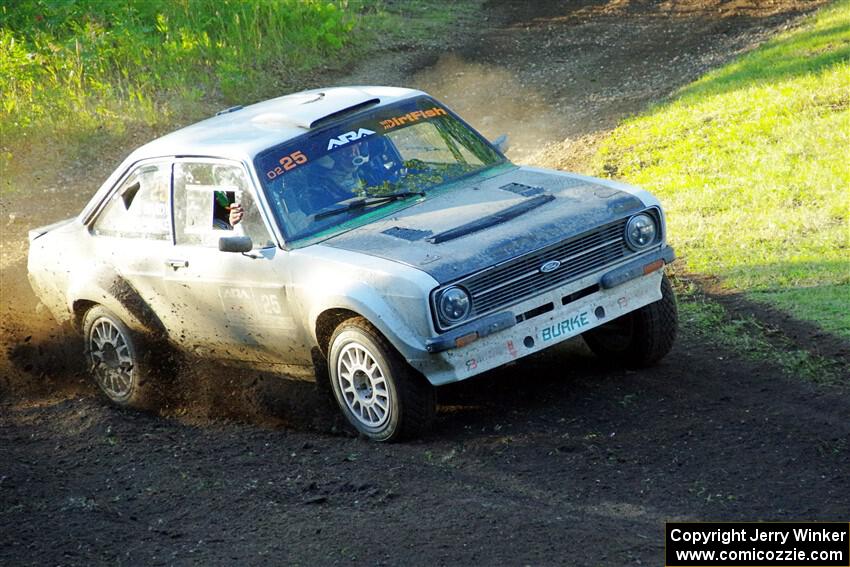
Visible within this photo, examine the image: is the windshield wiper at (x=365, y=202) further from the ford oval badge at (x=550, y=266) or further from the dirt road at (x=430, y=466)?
the dirt road at (x=430, y=466)

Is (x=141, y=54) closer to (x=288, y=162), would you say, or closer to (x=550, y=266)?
(x=288, y=162)

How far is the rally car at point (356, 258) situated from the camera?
6.77 m

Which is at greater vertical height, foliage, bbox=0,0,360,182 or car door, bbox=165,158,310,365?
foliage, bbox=0,0,360,182

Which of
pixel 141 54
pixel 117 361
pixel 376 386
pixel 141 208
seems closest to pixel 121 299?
pixel 117 361

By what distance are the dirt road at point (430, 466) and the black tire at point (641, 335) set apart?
Result: 0.13 meters

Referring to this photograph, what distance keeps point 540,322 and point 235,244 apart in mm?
1892

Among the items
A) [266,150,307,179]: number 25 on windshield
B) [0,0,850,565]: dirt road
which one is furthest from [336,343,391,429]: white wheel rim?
[266,150,307,179]: number 25 on windshield

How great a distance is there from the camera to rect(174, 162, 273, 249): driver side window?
764cm

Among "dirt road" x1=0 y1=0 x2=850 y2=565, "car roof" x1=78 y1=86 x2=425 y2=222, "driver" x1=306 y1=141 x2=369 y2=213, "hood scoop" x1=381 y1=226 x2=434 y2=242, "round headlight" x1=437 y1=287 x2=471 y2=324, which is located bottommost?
"dirt road" x1=0 y1=0 x2=850 y2=565

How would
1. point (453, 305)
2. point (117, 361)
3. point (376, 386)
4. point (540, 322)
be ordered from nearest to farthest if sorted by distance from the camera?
point (453, 305) < point (540, 322) < point (376, 386) < point (117, 361)

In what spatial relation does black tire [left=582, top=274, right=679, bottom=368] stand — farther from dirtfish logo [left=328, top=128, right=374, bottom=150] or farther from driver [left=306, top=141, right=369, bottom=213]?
dirtfish logo [left=328, top=128, right=374, bottom=150]

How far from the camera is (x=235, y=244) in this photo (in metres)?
7.40

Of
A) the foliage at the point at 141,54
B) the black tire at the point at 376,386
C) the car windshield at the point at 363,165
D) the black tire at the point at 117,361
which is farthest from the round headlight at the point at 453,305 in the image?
the foliage at the point at 141,54

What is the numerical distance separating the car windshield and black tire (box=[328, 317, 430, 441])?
80 centimetres
